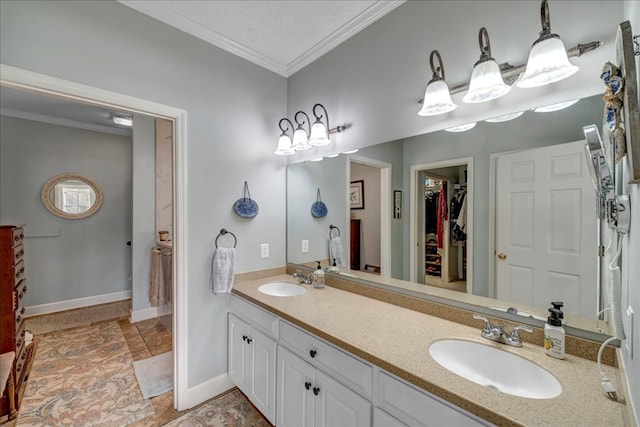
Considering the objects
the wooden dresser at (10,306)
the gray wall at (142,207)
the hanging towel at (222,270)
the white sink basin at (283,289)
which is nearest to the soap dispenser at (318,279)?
the white sink basin at (283,289)

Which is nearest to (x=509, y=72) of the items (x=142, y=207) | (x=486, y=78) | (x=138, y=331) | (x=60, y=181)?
(x=486, y=78)

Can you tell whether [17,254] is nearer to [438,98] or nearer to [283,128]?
[283,128]

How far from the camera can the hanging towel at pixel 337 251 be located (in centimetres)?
205

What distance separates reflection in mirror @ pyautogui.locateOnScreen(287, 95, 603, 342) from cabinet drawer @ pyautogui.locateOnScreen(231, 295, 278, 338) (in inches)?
25.6

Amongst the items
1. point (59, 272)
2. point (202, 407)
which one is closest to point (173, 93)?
point (202, 407)

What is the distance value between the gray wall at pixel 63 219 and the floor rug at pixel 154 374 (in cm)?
220

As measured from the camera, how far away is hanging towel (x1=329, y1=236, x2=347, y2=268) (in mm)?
2049

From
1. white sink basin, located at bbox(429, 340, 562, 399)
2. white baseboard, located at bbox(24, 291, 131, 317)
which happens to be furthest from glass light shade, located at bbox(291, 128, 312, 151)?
white baseboard, located at bbox(24, 291, 131, 317)

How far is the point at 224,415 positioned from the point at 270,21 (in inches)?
106

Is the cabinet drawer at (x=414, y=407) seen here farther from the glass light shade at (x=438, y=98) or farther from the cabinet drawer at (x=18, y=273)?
the cabinet drawer at (x=18, y=273)

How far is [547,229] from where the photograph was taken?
1.17 meters

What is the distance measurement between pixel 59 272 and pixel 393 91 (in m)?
4.69

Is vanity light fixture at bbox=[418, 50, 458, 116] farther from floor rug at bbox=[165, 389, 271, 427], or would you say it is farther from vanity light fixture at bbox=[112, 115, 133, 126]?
vanity light fixture at bbox=[112, 115, 133, 126]

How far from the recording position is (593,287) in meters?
1.07
